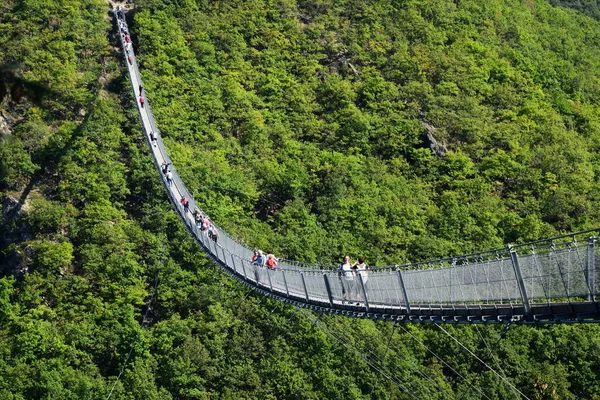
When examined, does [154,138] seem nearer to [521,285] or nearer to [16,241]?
[16,241]

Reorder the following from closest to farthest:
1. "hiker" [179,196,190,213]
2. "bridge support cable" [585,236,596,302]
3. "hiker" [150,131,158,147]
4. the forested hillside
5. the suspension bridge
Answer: "bridge support cable" [585,236,596,302] < the suspension bridge < "hiker" [179,196,190,213] < the forested hillside < "hiker" [150,131,158,147]

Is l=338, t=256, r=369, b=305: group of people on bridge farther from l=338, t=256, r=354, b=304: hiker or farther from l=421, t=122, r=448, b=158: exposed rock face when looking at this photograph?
l=421, t=122, r=448, b=158: exposed rock face

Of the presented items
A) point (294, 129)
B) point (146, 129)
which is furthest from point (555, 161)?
point (146, 129)

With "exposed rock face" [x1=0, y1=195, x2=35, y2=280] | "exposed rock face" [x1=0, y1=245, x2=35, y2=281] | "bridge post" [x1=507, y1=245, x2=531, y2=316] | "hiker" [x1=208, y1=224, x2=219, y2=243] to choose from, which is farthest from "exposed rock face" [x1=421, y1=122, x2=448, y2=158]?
"bridge post" [x1=507, y1=245, x2=531, y2=316]

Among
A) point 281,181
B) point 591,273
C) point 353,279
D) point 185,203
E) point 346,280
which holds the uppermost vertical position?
point 591,273

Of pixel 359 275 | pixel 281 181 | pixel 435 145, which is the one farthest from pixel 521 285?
pixel 435 145

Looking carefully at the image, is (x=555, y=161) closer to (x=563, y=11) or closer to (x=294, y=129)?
(x=294, y=129)
